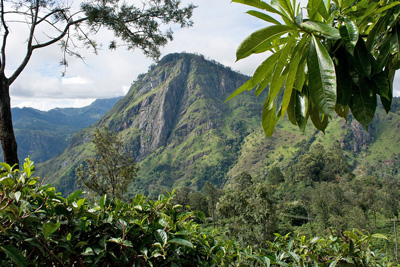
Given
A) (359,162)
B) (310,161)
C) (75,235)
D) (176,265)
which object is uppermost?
(75,235)

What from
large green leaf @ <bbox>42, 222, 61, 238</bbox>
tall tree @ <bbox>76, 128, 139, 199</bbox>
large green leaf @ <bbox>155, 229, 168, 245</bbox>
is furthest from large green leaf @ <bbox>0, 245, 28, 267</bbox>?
tall tree @ <bbox>76, 128, 139, 199</bbox>

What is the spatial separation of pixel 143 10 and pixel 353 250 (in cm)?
594

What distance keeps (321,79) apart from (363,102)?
11.1 inches

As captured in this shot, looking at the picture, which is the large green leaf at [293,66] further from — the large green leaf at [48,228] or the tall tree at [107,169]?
the tall tree at [107,169]

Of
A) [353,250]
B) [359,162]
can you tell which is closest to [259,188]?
[353,250]

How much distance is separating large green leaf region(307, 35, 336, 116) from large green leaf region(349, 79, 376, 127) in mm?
232

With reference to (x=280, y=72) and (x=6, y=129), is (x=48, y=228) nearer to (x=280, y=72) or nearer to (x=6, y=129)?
(x=280, y=72)

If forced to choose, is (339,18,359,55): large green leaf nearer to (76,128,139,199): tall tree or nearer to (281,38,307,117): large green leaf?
(281,38,307,117): large green leaf

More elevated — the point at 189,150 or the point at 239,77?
the point at 239,77

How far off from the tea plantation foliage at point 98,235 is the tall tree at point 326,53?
0.88 m

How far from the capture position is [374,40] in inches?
38.7

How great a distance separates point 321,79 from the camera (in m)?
0.76

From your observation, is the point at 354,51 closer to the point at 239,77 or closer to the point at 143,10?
the point at 143,10

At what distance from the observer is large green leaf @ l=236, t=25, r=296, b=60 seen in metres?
0.79
